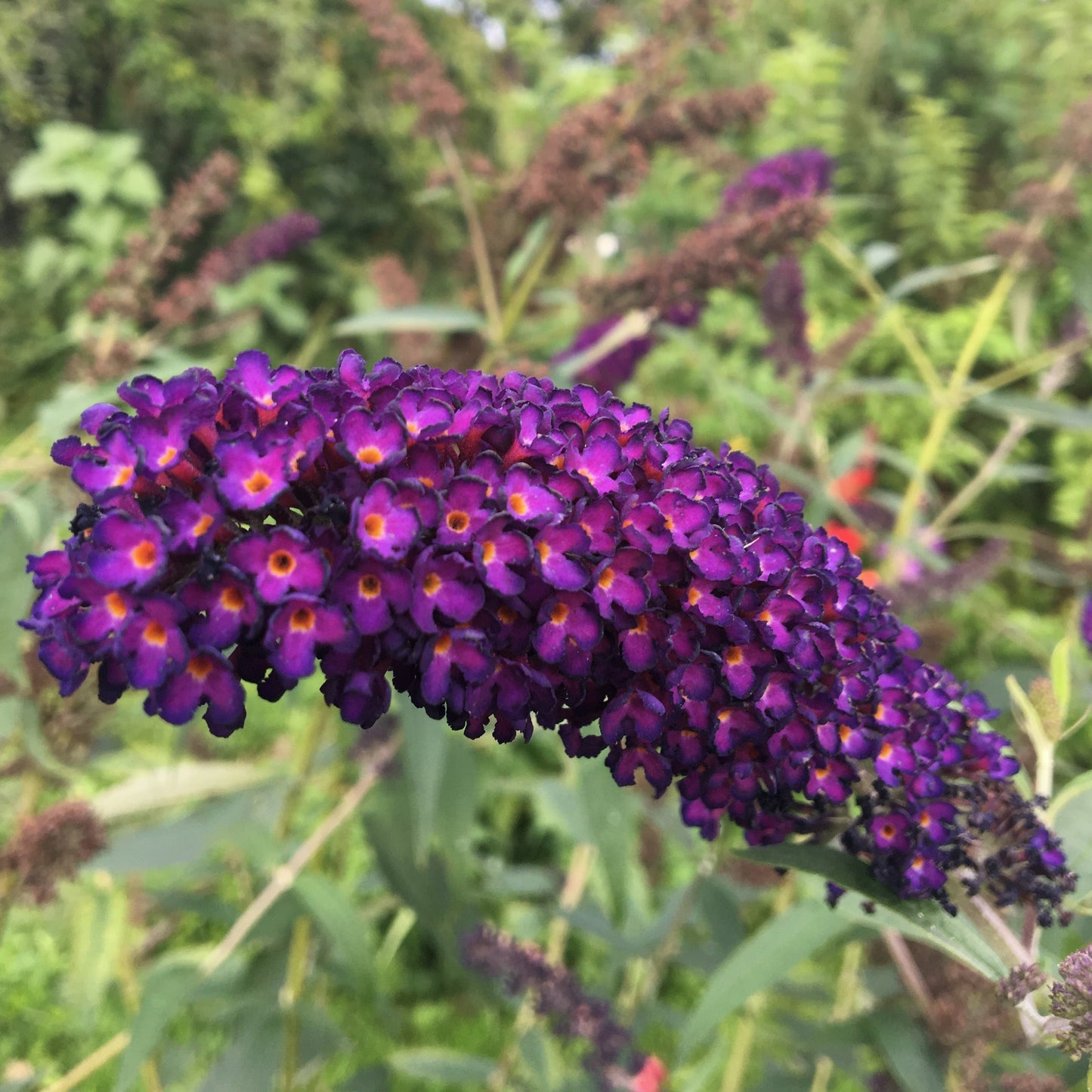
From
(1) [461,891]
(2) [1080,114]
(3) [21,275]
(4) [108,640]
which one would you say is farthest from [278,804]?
(3) [21,275]

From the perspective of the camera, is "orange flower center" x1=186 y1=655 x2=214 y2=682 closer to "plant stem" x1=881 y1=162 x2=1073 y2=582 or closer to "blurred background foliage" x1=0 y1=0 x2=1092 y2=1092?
"blurred background foliage" x1=0 y1=0 x2=1092 y2=1092

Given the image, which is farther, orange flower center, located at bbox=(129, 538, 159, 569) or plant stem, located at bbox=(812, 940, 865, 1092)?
plant stem, located at bbox=(812, 940, 865, 1092)

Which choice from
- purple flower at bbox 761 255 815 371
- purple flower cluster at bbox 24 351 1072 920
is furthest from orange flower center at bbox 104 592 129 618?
purple flower at bbox 761 255 815 371

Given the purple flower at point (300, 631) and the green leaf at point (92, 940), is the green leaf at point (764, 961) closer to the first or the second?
the purple flower at point (300, 631)

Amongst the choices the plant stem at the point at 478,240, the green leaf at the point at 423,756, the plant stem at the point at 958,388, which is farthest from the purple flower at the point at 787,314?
the green leaf at the point at 423,756

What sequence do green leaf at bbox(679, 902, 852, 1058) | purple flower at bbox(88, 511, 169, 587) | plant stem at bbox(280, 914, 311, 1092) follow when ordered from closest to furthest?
purple flower at bbox(88, 511, 169, 587), green leaf at bbox(679, 902, 852, 1058), plant stem at bbox(280, 914, 311, 1092)

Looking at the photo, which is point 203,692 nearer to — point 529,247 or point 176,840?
point 176,840
